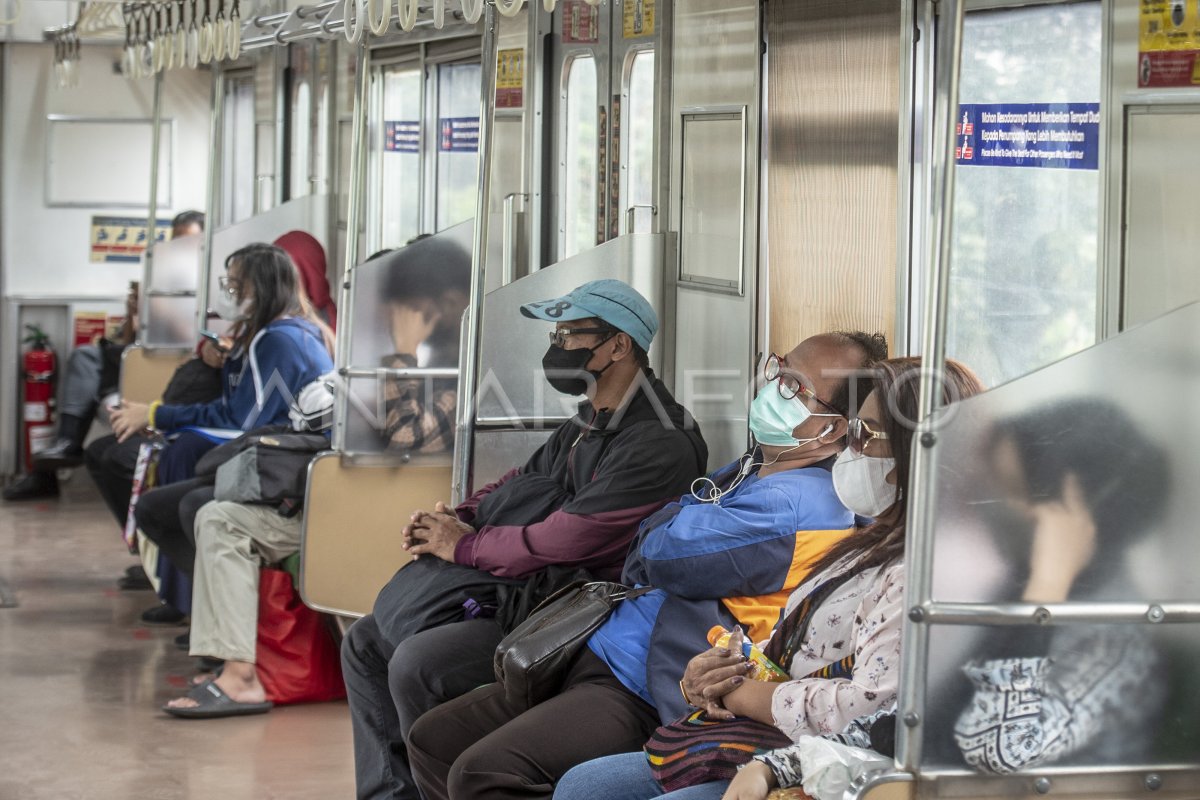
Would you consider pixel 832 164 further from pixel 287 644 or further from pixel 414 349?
pixel 287 644

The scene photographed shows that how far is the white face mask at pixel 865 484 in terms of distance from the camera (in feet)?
9.13

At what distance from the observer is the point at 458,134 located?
702 centimetres

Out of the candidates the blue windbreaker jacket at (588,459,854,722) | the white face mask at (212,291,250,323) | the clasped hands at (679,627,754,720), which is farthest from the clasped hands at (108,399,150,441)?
the clasped hands at (679,627,754,720)

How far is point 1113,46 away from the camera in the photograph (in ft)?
10.7

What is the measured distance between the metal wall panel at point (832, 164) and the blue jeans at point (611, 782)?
1.49 m

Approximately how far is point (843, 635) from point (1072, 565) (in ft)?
1.70

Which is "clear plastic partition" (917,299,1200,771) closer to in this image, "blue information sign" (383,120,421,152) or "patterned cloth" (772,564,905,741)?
"patterned cloth" (772,564,905,741)

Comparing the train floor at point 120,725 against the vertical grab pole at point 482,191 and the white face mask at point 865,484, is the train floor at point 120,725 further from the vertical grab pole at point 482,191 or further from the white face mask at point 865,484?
the white face mask at point 865,484

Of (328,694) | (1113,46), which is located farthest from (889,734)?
(328,694)

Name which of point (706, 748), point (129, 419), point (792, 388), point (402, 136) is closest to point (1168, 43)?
point (792, 388)

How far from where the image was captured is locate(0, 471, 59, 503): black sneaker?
1027 cm

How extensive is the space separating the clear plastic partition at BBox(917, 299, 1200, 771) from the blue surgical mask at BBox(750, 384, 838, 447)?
0.87 meters

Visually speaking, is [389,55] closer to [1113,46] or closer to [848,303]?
[848,303]

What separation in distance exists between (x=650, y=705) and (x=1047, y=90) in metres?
1.64
